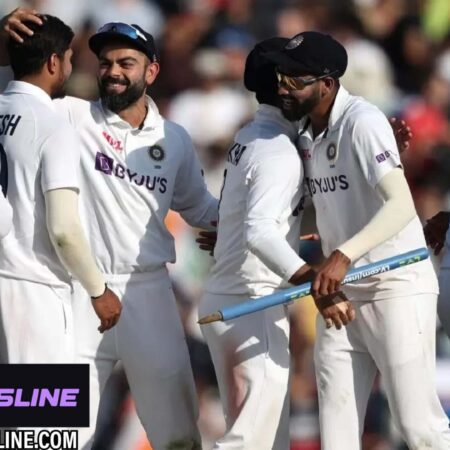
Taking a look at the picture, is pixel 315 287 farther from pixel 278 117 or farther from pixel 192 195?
pixel 192 195

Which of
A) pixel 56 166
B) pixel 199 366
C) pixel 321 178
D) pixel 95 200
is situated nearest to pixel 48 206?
pixel 56 166

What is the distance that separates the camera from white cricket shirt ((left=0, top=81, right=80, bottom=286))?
4.17 meters

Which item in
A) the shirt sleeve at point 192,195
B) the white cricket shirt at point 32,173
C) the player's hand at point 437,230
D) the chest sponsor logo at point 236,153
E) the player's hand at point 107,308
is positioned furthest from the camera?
the player's hand at point 437,230

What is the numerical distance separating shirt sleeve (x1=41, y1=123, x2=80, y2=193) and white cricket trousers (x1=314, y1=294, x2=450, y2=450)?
1.12 metres

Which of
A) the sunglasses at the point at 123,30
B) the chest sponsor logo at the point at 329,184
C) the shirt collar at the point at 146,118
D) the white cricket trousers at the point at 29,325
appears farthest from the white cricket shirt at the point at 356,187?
the white cricket trousers at the point at 29,325

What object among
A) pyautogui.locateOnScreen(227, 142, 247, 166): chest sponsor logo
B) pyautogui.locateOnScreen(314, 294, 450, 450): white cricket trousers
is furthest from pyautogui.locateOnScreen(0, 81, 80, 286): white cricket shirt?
pyautogui.locateOnScreen(314, 294, 450, 450): white cricket trousers

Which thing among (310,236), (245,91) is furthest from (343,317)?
(245,91)

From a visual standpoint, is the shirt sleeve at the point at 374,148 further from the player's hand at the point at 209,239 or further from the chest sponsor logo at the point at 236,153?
the player's hand at the point at 209,239

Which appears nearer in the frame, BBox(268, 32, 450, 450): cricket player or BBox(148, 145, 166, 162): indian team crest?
BBox(268, 32, 450, 450): cricket player

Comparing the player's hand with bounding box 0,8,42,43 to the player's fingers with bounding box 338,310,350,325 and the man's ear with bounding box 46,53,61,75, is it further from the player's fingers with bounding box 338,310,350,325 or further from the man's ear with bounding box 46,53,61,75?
the player's fingers with bounding box 338,310,350,325

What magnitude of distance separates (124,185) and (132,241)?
222mm

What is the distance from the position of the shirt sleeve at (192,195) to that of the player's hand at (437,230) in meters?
0.92

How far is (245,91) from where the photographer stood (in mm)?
7297

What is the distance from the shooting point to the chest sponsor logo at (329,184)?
4.31 m
